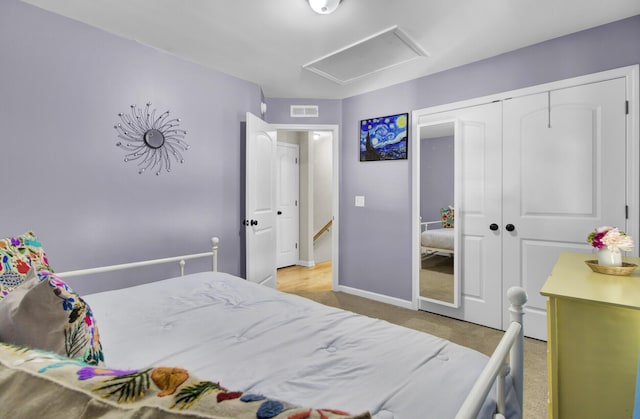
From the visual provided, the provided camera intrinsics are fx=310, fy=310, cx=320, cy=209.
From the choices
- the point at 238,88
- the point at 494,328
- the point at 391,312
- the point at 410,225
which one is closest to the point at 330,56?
the point at 238,88

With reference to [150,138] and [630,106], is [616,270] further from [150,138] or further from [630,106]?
[150,138]

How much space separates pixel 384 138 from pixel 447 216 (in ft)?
3.63

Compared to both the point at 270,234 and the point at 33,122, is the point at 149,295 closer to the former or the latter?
the point at 33,122

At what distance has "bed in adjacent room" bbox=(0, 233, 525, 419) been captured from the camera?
430 mm

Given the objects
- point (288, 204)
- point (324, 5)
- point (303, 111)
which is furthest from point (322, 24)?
point (288, 204)

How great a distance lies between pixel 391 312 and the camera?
3.22 metres

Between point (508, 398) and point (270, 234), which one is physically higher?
point (270, 234)

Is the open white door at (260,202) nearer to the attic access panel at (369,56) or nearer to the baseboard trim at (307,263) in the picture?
the attic access panel at (369,56)

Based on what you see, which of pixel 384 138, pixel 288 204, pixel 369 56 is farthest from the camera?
pixel 288 204

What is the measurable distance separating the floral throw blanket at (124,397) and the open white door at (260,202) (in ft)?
8.57

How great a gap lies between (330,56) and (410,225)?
1.84m

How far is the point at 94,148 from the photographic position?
7.48 feet

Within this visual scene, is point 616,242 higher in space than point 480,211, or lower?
lower

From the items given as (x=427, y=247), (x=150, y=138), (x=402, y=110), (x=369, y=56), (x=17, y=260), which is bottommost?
(x=427, y=247)
